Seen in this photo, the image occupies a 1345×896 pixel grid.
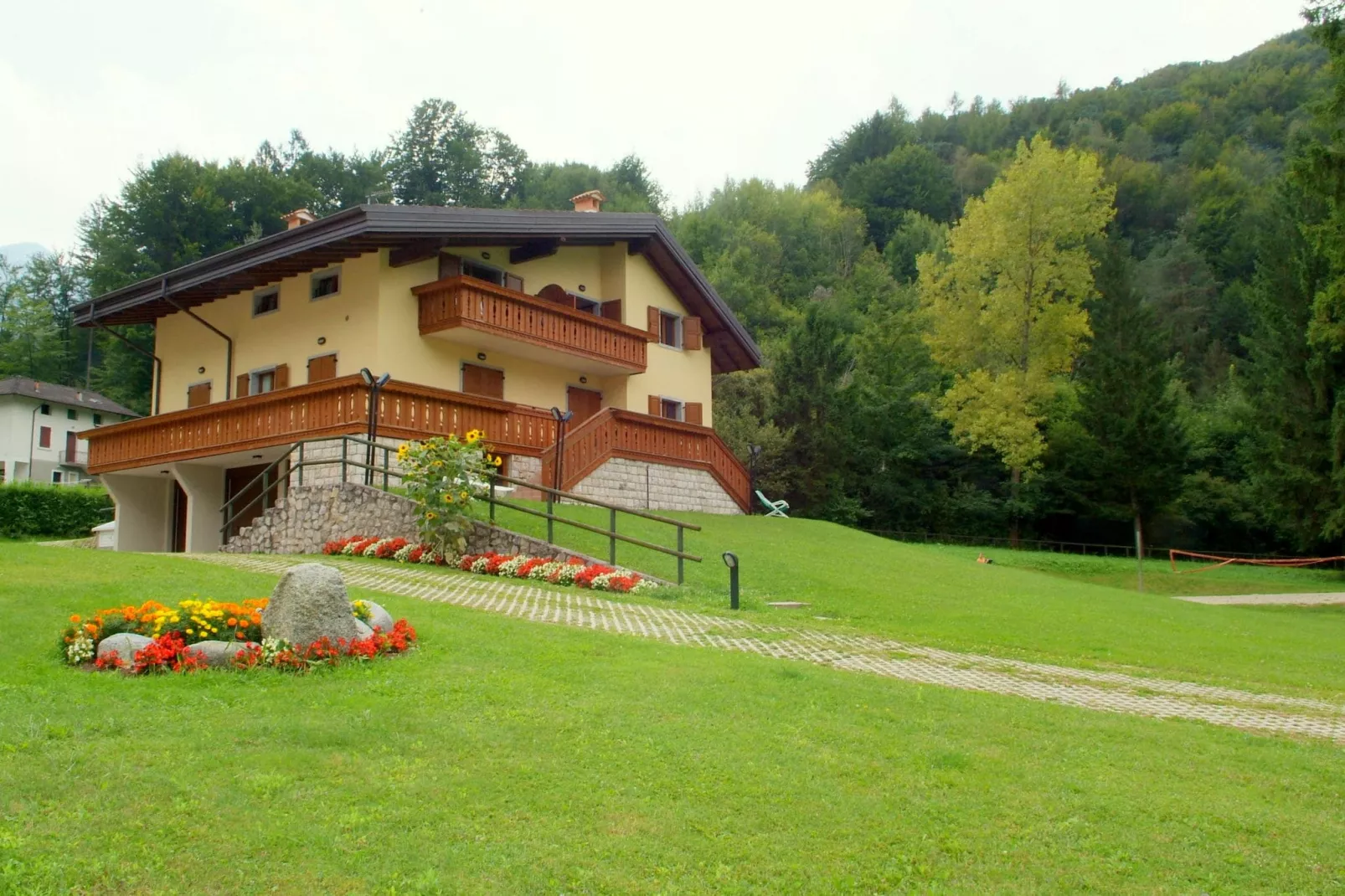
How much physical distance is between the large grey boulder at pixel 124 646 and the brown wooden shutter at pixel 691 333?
2521cm

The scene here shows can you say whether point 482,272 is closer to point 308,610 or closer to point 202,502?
point 202,502

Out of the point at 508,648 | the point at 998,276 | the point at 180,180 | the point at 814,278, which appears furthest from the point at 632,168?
the point at 508,648

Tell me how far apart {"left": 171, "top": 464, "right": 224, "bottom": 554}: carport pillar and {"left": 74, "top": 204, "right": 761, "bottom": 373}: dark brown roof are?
4753mm

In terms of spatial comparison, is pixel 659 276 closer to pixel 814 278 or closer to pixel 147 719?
pixel 147 719

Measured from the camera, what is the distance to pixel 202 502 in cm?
2464

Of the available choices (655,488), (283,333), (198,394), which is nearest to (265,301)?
(283,333)

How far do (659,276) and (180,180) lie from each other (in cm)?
3078

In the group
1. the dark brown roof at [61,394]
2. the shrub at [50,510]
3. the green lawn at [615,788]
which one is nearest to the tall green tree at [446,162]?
the dark brown roof at [61,394]

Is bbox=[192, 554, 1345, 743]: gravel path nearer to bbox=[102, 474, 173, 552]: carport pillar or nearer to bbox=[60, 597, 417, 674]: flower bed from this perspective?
bbox=[60, 597, 417, 674]: flower bed

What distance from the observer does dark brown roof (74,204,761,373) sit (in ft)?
74.4

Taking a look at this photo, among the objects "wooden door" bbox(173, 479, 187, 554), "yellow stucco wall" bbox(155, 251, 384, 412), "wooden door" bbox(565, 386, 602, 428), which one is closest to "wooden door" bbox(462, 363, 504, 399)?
"yellow stucco wall" bbox(155, 251, 384, 412)

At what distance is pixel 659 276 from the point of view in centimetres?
3191

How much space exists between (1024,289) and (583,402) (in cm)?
2106

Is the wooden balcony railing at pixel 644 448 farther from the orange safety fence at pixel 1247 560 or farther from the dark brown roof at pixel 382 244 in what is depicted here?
the orange safety fence at pixel 1247 560
